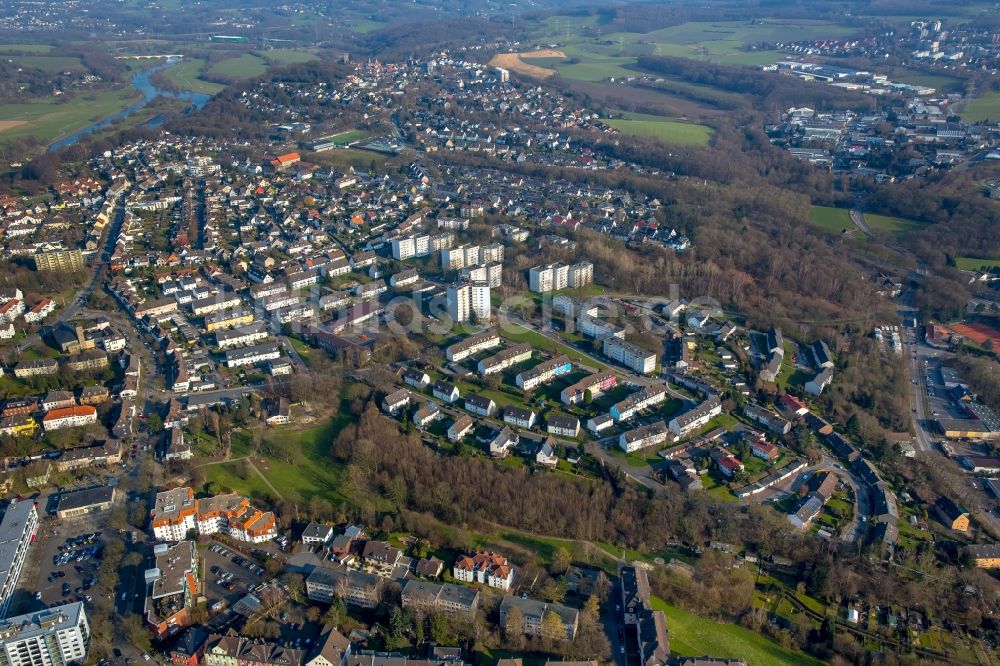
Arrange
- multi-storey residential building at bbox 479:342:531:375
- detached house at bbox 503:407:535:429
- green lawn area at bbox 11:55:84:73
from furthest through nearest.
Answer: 1. green lawn area at bbox 11:55:84:73
2. multi-storey residential building at bbox 479:342:531:375
3. detached house at bbox 503:407:535:429

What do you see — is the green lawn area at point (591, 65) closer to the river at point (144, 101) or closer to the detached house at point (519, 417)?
the river at point (144, 101)

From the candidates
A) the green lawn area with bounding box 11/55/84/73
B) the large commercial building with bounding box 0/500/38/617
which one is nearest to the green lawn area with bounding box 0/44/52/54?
the green lawn area with bounding box 11/55/84/73

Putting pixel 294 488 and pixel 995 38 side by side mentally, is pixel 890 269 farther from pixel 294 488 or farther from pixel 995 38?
pixel 995 38

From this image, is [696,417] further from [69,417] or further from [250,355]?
[69,417]

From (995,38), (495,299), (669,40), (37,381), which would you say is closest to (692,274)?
(495,299)

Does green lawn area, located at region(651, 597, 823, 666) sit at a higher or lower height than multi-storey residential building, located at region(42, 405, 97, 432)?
lower

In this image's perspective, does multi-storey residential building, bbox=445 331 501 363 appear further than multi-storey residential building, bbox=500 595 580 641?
Yes

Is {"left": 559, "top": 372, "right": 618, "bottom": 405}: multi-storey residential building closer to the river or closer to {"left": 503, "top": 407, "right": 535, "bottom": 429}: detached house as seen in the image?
{"left": 503, "top": 407, "right": 535, "bottom": 429}: detached house
